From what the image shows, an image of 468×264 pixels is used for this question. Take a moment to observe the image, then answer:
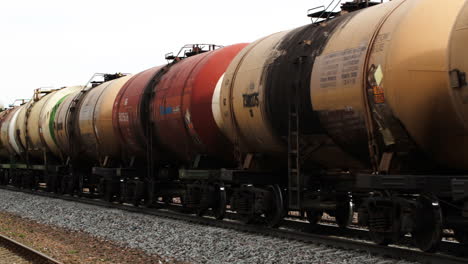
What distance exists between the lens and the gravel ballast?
9.07 m

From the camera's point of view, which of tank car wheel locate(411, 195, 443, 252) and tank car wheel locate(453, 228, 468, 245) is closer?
tank car wheel locate(411, 195, 443, 252)

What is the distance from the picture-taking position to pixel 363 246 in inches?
366

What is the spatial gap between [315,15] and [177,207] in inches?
317

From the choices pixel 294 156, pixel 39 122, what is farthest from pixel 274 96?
pixel 39 122

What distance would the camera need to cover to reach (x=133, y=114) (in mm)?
16719

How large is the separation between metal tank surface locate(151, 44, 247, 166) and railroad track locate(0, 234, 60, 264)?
462 cm

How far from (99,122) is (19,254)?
9129 mm

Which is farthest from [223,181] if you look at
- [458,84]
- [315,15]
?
[458,84]

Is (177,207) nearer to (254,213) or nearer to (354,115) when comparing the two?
(254,213)

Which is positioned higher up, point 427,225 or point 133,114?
point 133,114

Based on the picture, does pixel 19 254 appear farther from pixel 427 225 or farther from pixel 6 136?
pixel 6 136

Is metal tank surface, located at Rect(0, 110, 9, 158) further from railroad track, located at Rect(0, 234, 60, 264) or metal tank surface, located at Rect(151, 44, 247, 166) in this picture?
railroad track, located at Rect(0, 234, 60, 264)

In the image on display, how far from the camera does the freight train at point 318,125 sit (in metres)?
7.82

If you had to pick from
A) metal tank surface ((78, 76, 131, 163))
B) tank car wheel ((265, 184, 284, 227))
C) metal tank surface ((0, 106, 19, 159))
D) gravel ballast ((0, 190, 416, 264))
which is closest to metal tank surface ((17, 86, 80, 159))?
metal tank surface ((0, 106, 19, 159))
